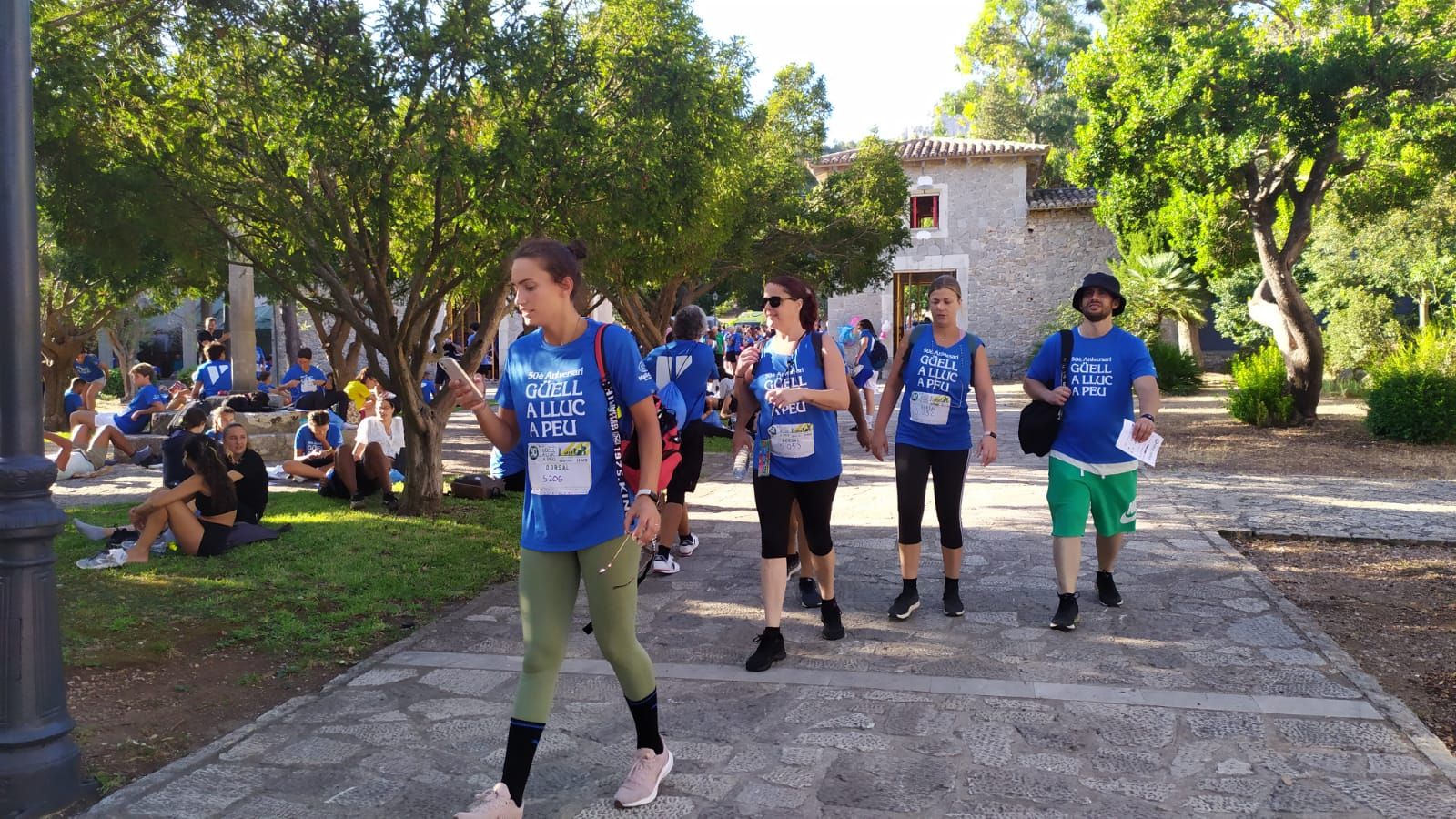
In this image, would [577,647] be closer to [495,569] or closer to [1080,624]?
[495,569]

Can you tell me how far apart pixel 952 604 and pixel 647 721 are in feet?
9.03

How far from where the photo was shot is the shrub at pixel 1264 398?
1545cm

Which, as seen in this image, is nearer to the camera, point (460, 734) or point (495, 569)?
point (460, 734)

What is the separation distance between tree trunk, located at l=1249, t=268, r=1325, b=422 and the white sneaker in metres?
14.1

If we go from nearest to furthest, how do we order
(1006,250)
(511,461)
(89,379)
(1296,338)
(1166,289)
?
(511,461) < (1296,338) < (89,379) < (1166,289) < (1006,250)

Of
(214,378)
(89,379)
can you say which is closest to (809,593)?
(214,378)

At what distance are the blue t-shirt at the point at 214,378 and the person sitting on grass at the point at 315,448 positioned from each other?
471 cm

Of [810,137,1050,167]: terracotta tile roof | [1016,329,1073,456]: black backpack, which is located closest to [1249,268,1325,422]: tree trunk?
[1016,329,1073,456]: black backpack

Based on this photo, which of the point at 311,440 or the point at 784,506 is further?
the point at 311,440

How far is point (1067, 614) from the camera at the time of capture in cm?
560

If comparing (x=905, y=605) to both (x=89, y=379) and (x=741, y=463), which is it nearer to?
(x=741, y=463)

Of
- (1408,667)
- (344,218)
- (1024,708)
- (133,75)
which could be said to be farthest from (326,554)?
(1408,667)

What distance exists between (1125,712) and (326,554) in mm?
5520

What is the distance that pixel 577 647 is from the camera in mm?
5445
